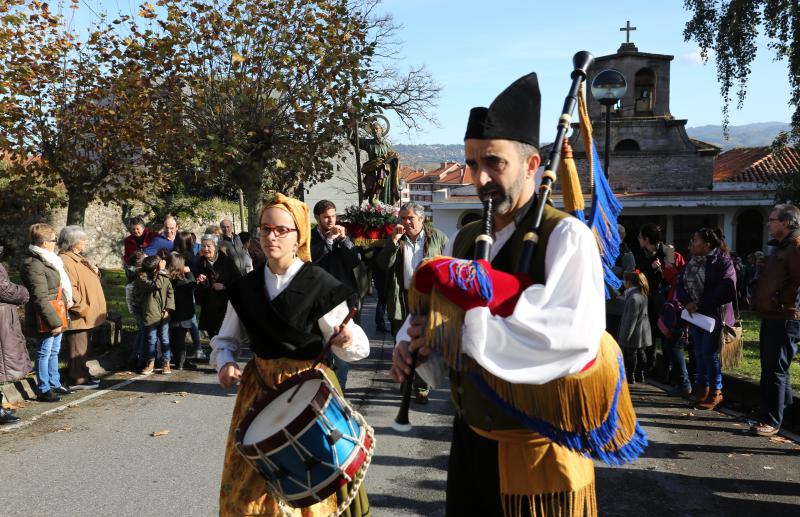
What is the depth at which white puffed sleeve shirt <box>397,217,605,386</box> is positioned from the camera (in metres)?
2.05

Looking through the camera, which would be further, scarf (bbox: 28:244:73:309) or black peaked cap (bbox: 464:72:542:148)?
scarf (bbox: 28:244:73:309)

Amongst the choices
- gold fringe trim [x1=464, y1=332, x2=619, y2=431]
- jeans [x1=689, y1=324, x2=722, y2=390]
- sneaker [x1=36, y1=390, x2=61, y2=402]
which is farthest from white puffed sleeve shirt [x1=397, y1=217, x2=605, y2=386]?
sneaker [x1=36, y1=390, x2=61, y2=402]

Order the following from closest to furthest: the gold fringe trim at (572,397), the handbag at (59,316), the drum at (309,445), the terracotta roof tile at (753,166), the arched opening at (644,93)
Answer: the gold fringe trim at (572,397) → the drum at (309,445) → the handbag at (59,316) → the terracotta roof tile at (753,166) → the arched opening at (644,93)

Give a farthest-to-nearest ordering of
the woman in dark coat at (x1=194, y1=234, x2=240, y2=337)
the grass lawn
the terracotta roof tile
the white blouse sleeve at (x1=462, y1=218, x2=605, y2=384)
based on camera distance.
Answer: the terracotta roof tile, the woman in dark coat at (x1=194, y1=234, x2=240, y2=337), the grass lawn, the white blouse sleeve at (x1=462, y1=218, x2=605, y2=384)

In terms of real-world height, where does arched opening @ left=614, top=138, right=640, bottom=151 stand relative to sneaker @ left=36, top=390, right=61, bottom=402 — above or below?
above

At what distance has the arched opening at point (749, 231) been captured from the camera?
33.6 m

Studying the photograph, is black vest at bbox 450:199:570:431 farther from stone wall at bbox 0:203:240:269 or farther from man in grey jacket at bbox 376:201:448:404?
stone wall at bbox 0:203:240:269

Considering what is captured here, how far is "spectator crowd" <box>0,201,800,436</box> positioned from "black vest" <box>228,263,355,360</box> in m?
2.57

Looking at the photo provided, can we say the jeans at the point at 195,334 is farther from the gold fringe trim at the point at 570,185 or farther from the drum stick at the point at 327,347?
the gold fringe trim at the point at 570,185

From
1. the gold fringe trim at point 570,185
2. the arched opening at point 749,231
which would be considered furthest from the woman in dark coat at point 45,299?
the arched opening at point 749,231

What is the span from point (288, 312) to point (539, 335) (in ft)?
6.56

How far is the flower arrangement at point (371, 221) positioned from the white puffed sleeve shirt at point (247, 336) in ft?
18.0

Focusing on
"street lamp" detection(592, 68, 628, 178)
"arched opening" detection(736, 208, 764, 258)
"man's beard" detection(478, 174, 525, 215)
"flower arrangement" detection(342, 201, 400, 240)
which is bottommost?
"arched opening" detection(736, 208, 764, 258)

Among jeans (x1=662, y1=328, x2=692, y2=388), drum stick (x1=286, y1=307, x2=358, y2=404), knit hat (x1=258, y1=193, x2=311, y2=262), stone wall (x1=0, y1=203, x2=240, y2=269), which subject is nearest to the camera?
drum stick (x1=286, y1=307, x2=358, y2=404)
